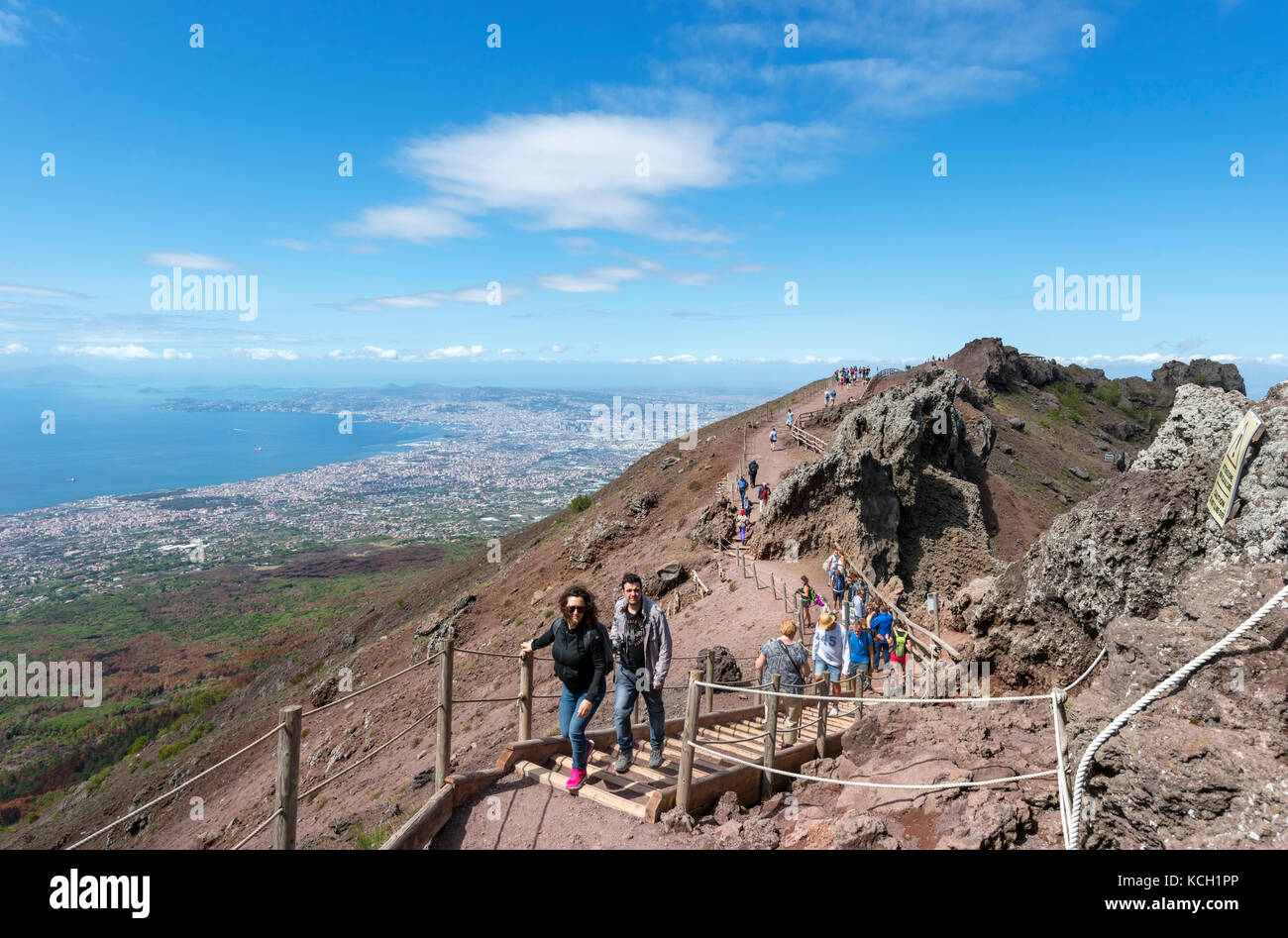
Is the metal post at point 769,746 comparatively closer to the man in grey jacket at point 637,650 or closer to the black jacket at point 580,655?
the man in grey jacket at point 637,650

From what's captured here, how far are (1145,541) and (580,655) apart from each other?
539 cm

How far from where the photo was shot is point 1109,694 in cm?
396

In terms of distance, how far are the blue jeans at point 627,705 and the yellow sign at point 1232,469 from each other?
197 inches

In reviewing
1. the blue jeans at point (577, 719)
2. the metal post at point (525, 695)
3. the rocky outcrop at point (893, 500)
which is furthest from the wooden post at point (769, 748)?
the rocky outcrop at point (893, 500)

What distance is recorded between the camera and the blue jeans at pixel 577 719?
580 cm

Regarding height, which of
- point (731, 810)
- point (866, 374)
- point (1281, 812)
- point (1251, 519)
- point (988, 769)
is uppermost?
point (866, 374)

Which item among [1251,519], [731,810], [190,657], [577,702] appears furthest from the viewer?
[190,657]

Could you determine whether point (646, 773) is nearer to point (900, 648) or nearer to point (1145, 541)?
point (1145, 541)

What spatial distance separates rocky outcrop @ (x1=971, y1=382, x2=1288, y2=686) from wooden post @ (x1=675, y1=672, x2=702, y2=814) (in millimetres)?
3783

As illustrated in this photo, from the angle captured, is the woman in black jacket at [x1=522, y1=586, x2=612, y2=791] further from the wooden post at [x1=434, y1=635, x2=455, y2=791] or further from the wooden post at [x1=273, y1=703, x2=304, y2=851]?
the wooden post at [x1=273, y1=703, x2=304, y2=851]
